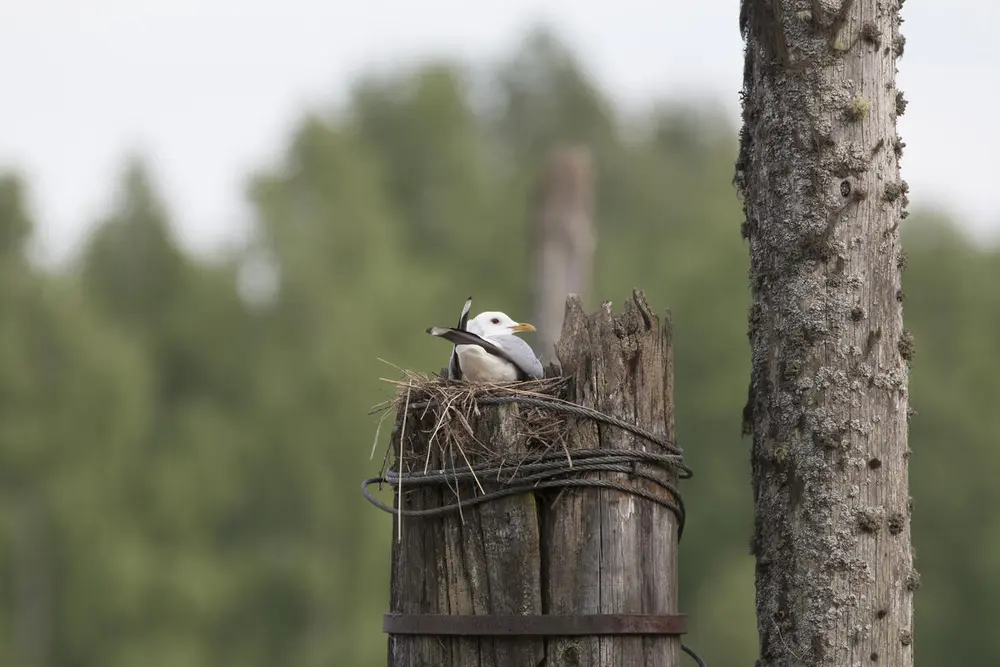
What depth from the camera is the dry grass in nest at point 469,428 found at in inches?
159

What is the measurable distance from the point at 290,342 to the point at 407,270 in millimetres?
2979

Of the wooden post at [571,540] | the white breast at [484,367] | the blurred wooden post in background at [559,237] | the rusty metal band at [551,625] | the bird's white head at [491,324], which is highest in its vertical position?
the blurred wooden post in background at [559,237]

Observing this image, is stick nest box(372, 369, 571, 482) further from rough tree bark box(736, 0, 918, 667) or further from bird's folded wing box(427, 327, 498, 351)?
rough tree bark box(736, 0, 918, 667)

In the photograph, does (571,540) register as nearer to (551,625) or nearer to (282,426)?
(551,625)

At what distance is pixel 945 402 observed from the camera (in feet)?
86.6

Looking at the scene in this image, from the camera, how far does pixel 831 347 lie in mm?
4129

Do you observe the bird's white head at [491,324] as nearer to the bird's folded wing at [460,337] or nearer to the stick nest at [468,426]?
the bird's folded wing at [460,337]

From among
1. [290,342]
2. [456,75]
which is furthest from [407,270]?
[456,75]

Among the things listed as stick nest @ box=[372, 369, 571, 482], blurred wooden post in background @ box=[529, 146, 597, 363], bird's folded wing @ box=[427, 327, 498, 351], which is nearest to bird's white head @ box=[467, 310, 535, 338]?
bird's folded wing @ box=[427, 327, 498, 351]

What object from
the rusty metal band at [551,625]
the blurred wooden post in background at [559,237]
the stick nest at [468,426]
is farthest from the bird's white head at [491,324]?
the blurred wooden post in background at [559,237]

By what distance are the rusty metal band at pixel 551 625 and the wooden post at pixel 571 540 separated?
2 centimetres

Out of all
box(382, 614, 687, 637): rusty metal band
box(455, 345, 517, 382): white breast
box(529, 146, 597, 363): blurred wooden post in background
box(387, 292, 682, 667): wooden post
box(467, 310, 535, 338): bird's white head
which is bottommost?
box(382, 614, 687, 637): rusty metal band

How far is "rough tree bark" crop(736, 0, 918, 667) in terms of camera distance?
160 inches

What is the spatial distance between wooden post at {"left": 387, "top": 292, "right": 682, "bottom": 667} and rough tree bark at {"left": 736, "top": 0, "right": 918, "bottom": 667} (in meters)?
0.37
